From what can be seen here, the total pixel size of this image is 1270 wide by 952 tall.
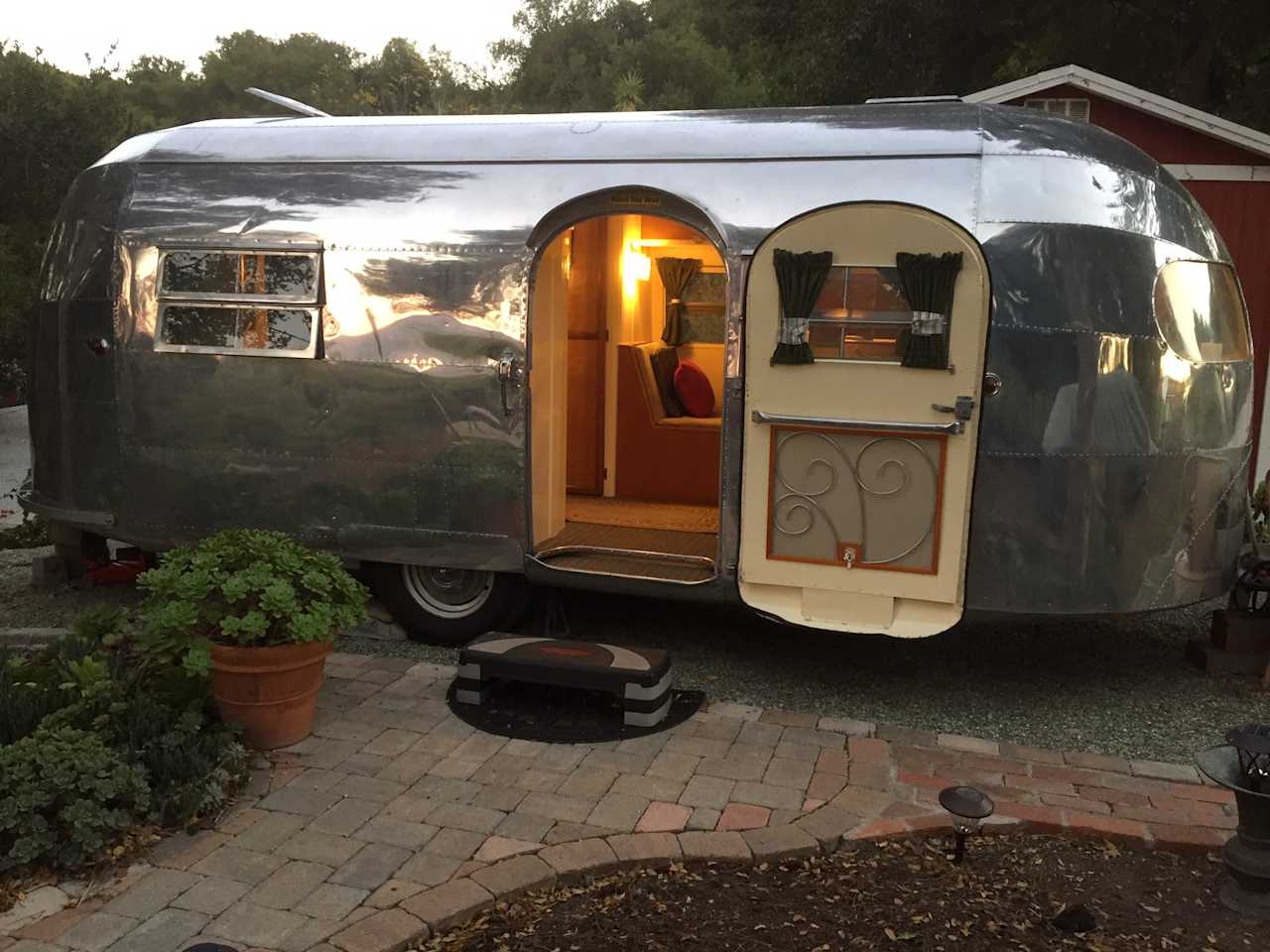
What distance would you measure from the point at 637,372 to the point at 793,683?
8.50ft

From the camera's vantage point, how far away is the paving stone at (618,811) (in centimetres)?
383

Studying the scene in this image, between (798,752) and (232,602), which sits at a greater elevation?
(232,602)

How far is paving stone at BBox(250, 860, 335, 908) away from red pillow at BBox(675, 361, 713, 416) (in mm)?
4524

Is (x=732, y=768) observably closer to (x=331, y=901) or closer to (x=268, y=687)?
(x=331, y=901)

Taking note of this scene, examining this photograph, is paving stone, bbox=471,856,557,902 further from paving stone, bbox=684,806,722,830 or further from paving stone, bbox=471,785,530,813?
paving stone, bbox=684,806,722,830

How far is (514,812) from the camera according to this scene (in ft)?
12.8

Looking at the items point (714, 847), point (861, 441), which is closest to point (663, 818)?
point (714, 847)

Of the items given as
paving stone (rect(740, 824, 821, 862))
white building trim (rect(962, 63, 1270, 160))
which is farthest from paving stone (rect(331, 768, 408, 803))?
white building trim (rect(962, 63, 1270, 160))

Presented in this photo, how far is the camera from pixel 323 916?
324 cm

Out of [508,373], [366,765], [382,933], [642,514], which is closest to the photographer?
[382,933]

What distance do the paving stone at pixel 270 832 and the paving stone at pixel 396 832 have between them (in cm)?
23

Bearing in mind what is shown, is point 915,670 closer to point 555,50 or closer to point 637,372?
point 637,372

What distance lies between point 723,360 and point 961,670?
202 cm

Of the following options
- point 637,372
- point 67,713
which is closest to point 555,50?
point 637,372
